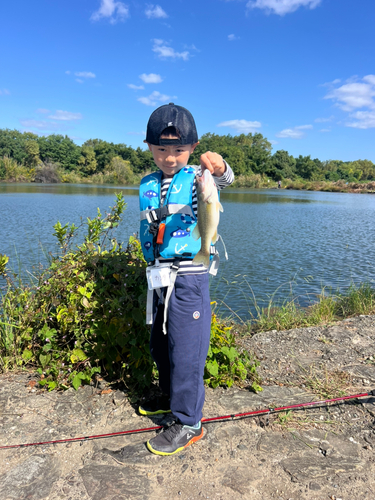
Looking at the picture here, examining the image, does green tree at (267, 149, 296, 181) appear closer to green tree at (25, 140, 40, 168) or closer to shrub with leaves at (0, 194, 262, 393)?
green tree at (25, 140, 40, 168)

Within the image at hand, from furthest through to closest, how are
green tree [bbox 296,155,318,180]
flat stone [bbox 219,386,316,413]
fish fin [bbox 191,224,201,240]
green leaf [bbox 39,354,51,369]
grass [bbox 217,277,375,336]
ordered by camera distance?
green tree [bbox 296,155,318,180]
grass [bbox 217,277,375,336]
green leaf [bbox 39,354,51,369]
flat stone [bbox 219,386,316,413]
fish fin [bbox 191,224,201,240]

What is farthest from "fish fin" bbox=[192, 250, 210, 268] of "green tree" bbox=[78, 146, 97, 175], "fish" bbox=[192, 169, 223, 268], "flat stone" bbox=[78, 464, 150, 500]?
"green tree" bbox=[78, 146, 97, 175]

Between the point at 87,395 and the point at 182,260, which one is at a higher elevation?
the point at 182,260

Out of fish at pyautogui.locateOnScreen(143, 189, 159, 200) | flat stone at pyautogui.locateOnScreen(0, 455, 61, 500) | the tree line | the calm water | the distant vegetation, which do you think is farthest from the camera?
the tree line

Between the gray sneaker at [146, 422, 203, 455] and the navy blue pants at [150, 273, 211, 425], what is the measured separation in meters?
0.09

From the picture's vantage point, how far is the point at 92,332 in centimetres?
357

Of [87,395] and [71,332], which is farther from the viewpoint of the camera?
[71,332]

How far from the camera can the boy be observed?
2730 millimetres

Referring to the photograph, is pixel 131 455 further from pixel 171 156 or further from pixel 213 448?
pixel 171 156

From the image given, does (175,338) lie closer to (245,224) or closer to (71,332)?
(71,332)

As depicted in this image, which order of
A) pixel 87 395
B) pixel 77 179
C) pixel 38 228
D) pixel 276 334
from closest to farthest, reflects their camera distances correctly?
pixel 87 395
pixel 276 334
pixel 38 228
pixel 77 179

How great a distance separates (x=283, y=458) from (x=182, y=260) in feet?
5.68

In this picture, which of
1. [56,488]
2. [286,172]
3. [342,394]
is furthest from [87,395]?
[286,172]

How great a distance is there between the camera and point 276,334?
5.04 metres
